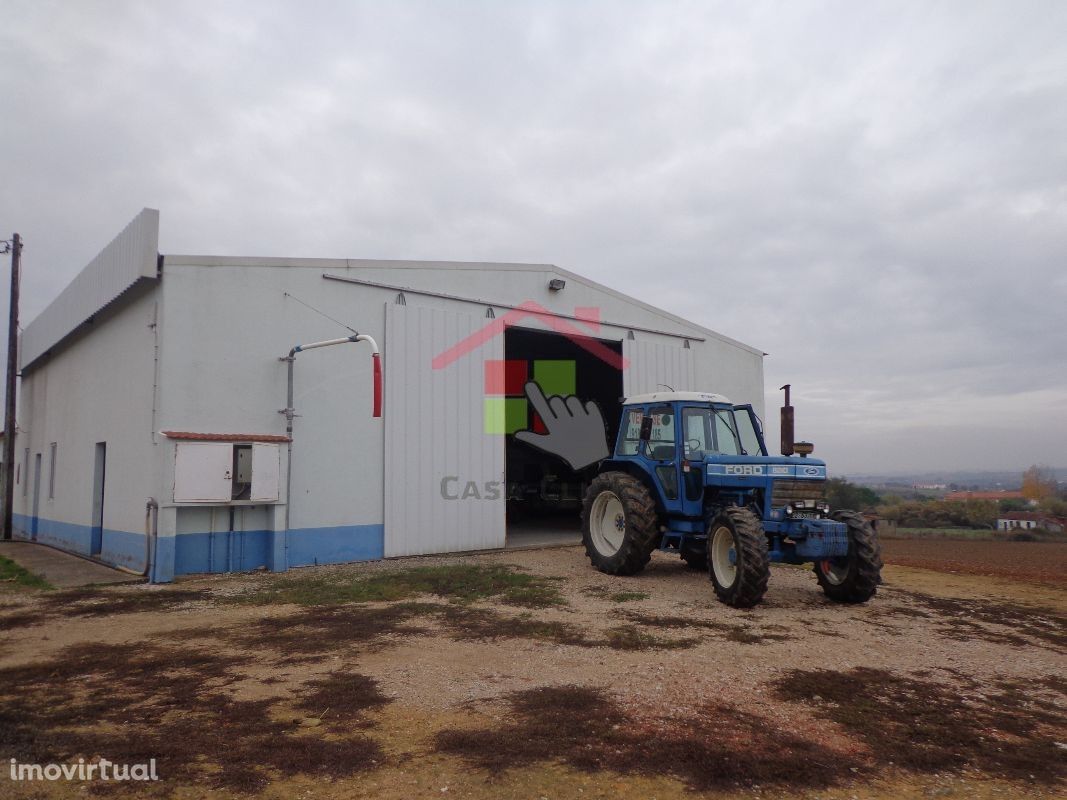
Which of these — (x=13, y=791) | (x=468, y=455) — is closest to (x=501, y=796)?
(x=13, y=791)

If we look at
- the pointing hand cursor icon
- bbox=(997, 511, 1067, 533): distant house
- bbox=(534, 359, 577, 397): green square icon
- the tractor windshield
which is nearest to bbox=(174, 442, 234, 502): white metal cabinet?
the tractor windshield

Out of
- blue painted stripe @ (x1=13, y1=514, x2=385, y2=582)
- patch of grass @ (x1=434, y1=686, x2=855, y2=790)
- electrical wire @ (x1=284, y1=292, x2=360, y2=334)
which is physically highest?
electrical wire @ (x1=284, y1=292, x2=360, y2=334)

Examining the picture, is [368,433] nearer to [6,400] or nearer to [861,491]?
[6,400]

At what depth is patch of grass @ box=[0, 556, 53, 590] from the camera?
10281mm

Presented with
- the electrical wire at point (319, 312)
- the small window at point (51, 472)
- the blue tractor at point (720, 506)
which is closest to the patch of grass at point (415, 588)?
the blue tractor at point (720, 506)

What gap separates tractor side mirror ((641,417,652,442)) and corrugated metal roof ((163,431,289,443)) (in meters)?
5.26

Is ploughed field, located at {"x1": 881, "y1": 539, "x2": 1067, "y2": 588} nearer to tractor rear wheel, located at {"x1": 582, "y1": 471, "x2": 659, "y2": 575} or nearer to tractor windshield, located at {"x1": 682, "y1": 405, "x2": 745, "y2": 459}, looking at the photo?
tractor windshield, located at {"x1": 682, "y1": 405, "x2": 745, "y2": 459}

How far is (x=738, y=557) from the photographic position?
7984 millimetres

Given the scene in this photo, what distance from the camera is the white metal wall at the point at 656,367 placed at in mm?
15555

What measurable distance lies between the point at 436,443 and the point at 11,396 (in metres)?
12.9

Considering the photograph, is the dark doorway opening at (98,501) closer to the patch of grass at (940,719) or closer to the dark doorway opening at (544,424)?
the dark doorway opening at (544,424)

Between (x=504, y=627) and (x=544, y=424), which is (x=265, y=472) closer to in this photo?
(x=504, y=627)

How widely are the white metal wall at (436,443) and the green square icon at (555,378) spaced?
5.77 m

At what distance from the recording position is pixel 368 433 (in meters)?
11.9
